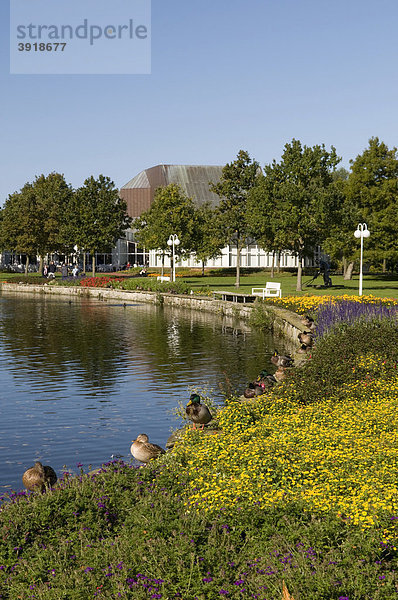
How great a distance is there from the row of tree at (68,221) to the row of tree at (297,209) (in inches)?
167

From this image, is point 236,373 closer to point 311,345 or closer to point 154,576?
point 311,345

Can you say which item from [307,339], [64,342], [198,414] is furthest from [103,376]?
[198,414]

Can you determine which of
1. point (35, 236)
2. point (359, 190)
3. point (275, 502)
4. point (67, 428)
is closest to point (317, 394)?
point (67, 428)

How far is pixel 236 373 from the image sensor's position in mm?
21828

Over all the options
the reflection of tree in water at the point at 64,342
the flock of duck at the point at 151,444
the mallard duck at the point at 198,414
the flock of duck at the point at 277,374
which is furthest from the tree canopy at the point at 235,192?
the mallard duck at the point at 198,414

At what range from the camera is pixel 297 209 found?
48.6m

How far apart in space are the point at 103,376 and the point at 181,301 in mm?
26642

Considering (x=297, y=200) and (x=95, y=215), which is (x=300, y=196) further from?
(x=95, y=215)

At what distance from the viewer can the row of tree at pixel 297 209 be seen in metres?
49.8

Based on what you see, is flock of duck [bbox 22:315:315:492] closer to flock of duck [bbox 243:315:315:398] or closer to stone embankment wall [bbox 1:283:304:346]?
flock of duck [bbox 243:315:315:398]

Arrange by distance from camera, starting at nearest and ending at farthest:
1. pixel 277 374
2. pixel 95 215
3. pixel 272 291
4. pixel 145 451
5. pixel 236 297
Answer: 1. pixel 145 451
2. pixel 277 374
3. pixel 236 297
4. pixel 272 291
5. pixel 95 215

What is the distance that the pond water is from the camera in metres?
14.0

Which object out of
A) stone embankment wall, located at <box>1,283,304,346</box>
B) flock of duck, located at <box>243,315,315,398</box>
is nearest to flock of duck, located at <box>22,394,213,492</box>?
flock of duck, located at <box>243,315,315,398</box>

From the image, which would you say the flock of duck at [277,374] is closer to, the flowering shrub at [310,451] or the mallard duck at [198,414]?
the flowering shrub at [310,451]
